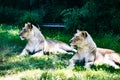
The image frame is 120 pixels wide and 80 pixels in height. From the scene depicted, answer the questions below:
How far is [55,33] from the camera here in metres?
17.1

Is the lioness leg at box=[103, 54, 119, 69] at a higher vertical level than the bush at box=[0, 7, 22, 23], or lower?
higher

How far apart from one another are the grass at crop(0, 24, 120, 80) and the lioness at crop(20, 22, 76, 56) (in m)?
0.44

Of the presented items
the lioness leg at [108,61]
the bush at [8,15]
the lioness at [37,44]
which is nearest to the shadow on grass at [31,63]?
the lioness at [37,44]

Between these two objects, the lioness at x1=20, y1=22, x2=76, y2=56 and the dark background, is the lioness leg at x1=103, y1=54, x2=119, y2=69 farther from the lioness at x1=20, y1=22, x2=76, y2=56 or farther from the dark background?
the dark background

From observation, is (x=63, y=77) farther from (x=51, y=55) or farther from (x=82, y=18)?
(x=82, y=18)

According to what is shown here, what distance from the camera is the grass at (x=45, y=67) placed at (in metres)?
8.35

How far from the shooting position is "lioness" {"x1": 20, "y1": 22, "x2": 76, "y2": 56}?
40.8ft

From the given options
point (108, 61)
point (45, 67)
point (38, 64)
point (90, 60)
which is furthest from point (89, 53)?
point (38, 64)

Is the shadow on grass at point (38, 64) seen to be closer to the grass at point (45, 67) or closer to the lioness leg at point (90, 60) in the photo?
the grass at point (45, 67)

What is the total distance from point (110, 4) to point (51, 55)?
14.7 feet

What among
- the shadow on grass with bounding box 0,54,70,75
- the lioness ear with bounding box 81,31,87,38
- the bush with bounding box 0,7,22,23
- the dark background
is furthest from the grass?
the bush with bounding box 0,7,22,23

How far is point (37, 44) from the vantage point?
1254 centimetres

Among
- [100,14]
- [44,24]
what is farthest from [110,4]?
[44,24]

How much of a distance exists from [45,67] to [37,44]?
9.28ft
